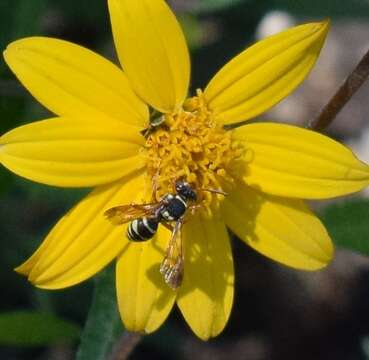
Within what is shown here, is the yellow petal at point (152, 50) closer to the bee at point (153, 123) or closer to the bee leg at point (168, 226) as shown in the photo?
the bee at point (153, 123)

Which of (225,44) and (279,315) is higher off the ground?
(225,44)

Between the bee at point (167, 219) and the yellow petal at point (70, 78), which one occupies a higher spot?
the yellow petal at point (70, 78)

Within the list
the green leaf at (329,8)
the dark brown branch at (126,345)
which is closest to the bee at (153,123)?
the dark brown branch at (126,345)

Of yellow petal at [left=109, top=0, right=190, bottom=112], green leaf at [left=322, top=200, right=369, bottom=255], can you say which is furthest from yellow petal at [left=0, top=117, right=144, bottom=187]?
green leaf at [left=322, top=200, right=369, bottom=255]

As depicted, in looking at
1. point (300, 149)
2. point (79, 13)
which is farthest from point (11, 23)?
point (300, 149)

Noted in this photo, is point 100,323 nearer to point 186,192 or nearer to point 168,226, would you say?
point 168,226

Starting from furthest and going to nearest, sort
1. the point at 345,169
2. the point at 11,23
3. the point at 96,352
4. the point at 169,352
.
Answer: the point at 169,352 < the point at 11,23 < the point at 96,352 < the point at 345,169

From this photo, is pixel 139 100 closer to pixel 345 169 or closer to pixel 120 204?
pixel 120 204
